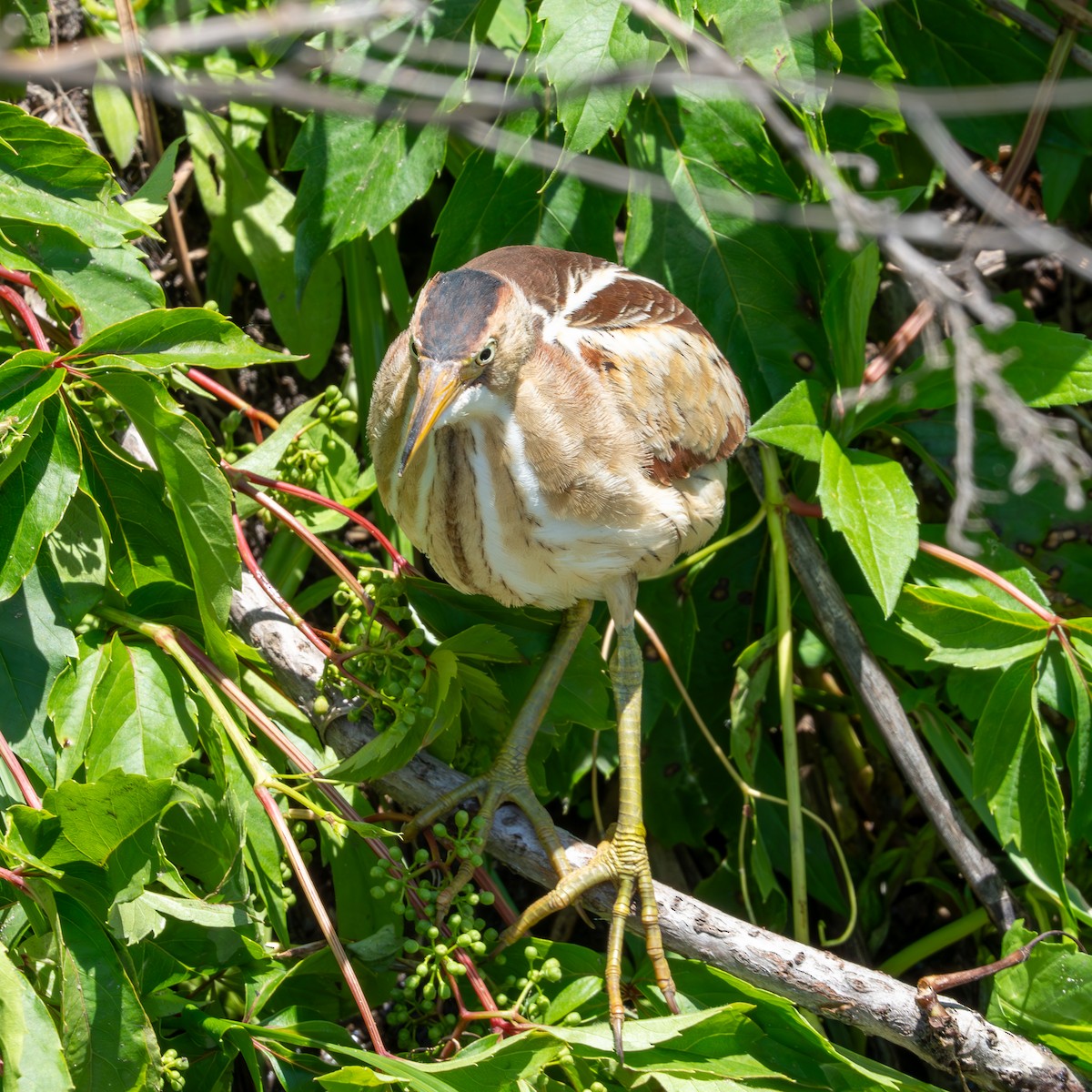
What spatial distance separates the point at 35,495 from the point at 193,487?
23 cm

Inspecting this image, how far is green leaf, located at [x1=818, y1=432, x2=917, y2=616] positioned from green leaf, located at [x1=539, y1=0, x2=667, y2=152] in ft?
2.50

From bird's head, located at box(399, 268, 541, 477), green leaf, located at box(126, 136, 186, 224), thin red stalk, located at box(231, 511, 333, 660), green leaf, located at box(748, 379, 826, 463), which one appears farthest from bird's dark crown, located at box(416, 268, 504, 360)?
green leaf, located at box(126, 136, 186, 224)

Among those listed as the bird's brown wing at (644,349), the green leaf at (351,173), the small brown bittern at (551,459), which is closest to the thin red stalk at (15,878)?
the small brown bittern at (551,459)

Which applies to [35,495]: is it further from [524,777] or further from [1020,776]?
[1020,776]

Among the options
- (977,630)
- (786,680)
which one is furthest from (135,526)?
(977,630)

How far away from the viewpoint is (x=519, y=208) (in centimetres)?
264

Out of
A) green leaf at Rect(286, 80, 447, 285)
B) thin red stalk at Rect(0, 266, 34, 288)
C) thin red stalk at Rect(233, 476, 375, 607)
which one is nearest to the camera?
thin red stalk at Rect(0, 266, 34, 288)

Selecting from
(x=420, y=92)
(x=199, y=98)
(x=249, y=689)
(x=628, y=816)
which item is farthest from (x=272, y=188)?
(x=628, y=816)

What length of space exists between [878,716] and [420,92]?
1648 millimetres

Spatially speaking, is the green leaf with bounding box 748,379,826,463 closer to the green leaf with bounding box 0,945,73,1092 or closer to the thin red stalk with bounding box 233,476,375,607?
the thin red stalk with bounding box 233,476,375,607

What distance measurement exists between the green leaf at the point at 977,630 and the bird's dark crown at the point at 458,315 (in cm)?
98

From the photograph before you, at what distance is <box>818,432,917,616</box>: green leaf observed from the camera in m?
2.25

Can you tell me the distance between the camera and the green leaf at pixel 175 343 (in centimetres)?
183

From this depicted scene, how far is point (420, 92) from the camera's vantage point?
256 centimetres
